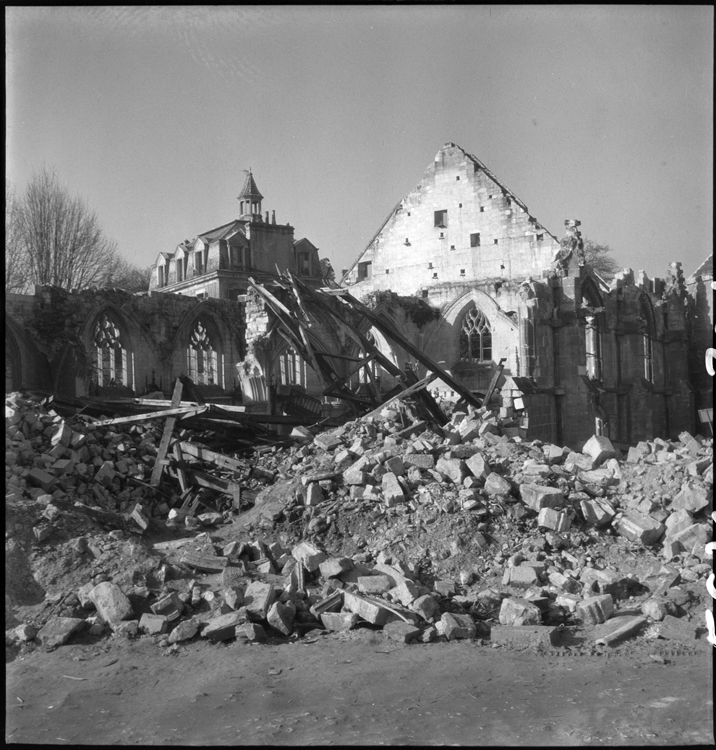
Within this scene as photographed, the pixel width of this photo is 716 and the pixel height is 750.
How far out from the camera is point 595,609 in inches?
266

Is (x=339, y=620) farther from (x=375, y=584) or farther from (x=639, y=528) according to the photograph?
(x=639, y=528)

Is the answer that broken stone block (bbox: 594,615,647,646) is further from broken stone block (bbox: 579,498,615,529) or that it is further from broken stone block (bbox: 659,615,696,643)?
broken stone block (bbox: 579,498,615,529)

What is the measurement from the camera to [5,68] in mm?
5160

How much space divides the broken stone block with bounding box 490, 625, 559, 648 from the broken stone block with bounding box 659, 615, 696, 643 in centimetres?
88

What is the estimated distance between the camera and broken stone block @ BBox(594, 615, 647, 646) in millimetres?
6430

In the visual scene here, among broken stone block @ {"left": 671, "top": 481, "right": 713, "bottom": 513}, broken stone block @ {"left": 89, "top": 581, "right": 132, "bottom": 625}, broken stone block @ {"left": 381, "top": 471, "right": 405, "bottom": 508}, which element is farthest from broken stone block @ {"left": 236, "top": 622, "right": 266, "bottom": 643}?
broken stone block @ {"left": 671, "top": 481, "right": 713, "bottom": 513}

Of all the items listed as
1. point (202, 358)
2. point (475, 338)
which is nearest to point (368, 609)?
point (202, 358)

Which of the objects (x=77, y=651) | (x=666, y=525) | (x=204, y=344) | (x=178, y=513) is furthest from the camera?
(x=204, y=344)

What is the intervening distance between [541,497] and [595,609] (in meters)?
1.70

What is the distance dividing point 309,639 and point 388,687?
104 centimetres

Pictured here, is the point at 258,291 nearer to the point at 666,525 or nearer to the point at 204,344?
the point at 204,344

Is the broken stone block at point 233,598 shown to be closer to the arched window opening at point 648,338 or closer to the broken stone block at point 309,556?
the broken stone block at point 309,556

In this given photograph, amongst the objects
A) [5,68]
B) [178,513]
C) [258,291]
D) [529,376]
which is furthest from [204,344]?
[5,68]

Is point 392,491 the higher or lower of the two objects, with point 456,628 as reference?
higher
